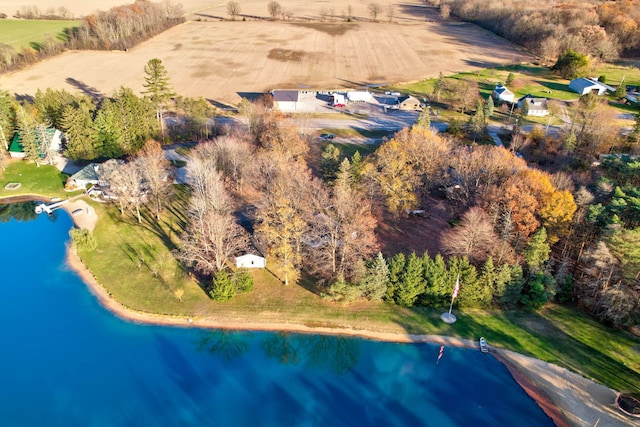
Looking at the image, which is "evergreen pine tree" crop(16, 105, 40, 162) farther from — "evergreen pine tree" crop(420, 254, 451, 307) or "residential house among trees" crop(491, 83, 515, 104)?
"residential house among trees" crop(491, 83, 515, 104)

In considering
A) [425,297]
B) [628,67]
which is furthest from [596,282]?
[628,67]

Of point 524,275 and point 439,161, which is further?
point 439,161

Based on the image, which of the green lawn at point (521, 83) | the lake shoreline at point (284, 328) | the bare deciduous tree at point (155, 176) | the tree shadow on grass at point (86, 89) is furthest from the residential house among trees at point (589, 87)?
the tree shadow on grass at point (86, 89)

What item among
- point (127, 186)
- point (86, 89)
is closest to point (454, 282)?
point (127, 186)

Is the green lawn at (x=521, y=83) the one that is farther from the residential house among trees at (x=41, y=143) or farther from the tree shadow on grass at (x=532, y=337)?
the residential house among trees at (x=41, y=143)

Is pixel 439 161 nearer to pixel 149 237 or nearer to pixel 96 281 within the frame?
pixel 149 237

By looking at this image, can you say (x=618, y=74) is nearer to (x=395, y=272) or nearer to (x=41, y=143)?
(x=395, y=272)
